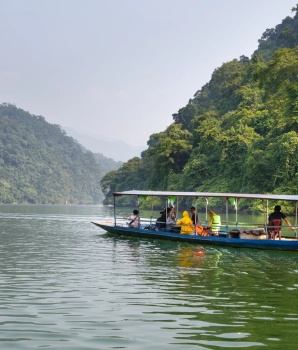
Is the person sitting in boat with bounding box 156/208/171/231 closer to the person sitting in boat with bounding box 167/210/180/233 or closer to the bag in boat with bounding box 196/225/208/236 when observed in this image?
the person sitting in boat with bounding box 167/210/180/233

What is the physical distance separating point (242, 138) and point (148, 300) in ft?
176

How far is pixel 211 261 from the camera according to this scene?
18.1 metres

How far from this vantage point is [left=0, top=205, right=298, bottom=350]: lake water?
865 cm

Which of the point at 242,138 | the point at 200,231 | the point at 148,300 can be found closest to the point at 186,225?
the point at 200,231

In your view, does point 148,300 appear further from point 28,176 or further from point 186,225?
point 28,176

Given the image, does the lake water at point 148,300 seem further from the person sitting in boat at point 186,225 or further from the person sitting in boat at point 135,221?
the person sitting in boat at point 135,221

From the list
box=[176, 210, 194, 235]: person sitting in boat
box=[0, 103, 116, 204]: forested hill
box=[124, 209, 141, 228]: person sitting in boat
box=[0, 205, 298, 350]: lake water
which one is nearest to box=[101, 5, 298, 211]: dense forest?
box=[124, 209, 141, 228]: person sitting in boat

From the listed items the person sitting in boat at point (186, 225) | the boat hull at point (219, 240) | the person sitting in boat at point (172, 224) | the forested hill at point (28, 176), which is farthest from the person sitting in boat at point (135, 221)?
the forested hill at point (28, 176)

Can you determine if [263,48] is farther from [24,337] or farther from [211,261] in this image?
[24,337]

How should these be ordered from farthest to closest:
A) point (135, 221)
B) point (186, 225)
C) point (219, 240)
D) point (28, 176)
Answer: point (28, 176) → point (135, 221) → point (186, 225) → point (219, 240)

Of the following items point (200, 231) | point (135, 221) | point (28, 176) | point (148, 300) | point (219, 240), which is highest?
point (28, 176)

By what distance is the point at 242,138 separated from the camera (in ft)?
210

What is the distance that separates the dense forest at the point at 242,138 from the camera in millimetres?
54188

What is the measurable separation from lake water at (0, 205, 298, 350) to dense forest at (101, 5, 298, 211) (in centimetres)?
3508
